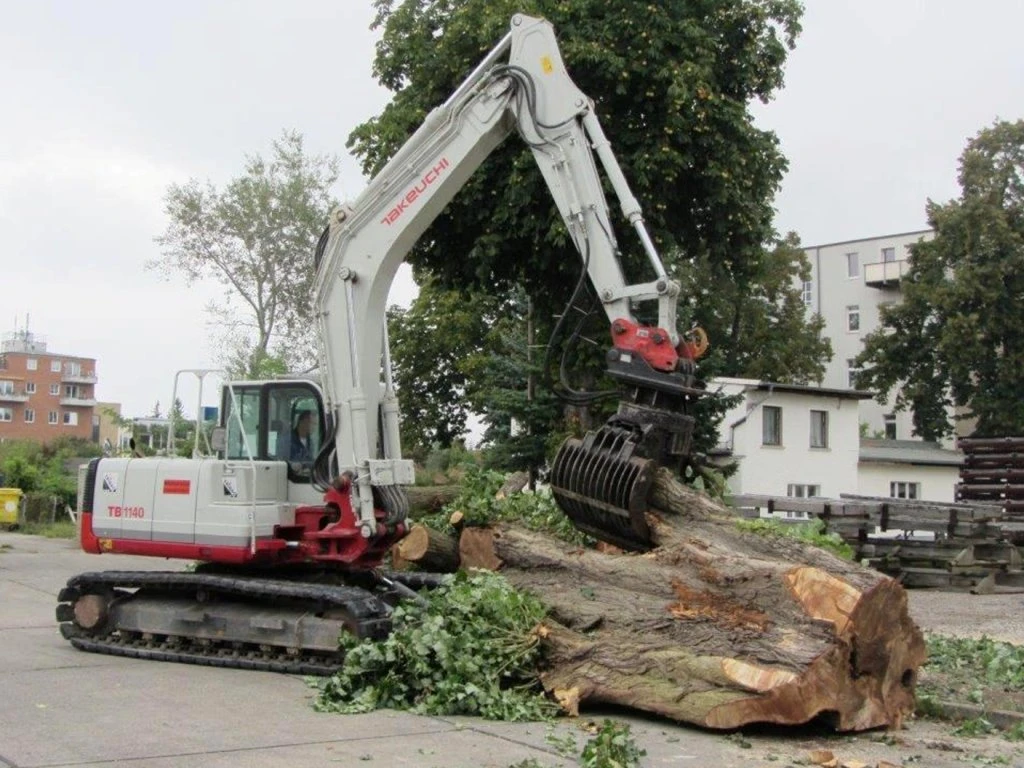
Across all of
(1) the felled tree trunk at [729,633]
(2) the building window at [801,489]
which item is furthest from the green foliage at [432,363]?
(1) the felled tree trunk at [729,633]

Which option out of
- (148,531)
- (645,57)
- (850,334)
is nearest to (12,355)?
(850,334)

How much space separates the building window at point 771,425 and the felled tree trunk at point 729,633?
29.8 m

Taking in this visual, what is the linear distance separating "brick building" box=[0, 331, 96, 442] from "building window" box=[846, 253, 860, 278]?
7566 centimetres

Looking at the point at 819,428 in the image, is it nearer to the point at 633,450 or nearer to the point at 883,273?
the point at 883,273

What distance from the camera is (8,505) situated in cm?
3350

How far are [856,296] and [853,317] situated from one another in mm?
1100

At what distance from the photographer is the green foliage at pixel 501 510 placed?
41.1 ft

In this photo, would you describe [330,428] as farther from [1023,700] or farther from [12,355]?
[12,355]

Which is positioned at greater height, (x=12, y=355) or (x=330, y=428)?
(x=12, y=355)

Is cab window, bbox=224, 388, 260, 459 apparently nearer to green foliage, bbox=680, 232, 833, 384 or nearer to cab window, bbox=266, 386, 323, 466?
Result: cab window, bbox=266, 386, 323, 466

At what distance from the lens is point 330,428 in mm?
11891

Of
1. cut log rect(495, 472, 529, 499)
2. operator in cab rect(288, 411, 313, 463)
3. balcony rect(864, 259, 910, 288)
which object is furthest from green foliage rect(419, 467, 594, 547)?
balcony rect(864, 259, 910, 288)

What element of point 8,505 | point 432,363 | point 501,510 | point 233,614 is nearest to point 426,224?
point 501,510

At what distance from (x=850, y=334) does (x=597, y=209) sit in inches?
2323
